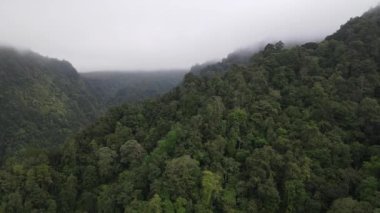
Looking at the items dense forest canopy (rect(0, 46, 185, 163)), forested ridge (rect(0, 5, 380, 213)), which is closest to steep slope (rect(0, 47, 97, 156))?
dense forest canopy (rect(0, 46, 185, 163))

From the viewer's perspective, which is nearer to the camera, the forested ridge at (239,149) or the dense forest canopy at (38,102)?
the forested ridge at (239,149)

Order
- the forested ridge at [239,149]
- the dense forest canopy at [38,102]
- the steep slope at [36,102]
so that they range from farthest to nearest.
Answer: the steep slope at [36,102] < the dense forest canopy at [38,102] < the forested ridge at [239,149]

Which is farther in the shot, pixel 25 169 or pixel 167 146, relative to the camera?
pixel 25 169

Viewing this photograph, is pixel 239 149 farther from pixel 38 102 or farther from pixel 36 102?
pixel 38 102

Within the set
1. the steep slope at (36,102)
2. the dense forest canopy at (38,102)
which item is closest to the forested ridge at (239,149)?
the dense forest canopy at (38,102)

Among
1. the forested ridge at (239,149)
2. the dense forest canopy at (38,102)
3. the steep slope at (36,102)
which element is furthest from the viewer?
the steep slope at (36,102)

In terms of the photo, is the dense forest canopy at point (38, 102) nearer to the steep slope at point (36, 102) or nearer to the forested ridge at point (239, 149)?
the steep slope at point (36, 102)

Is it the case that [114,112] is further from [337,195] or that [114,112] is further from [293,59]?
[337,195]

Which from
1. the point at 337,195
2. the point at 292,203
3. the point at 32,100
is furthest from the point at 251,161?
the point at 32,100
